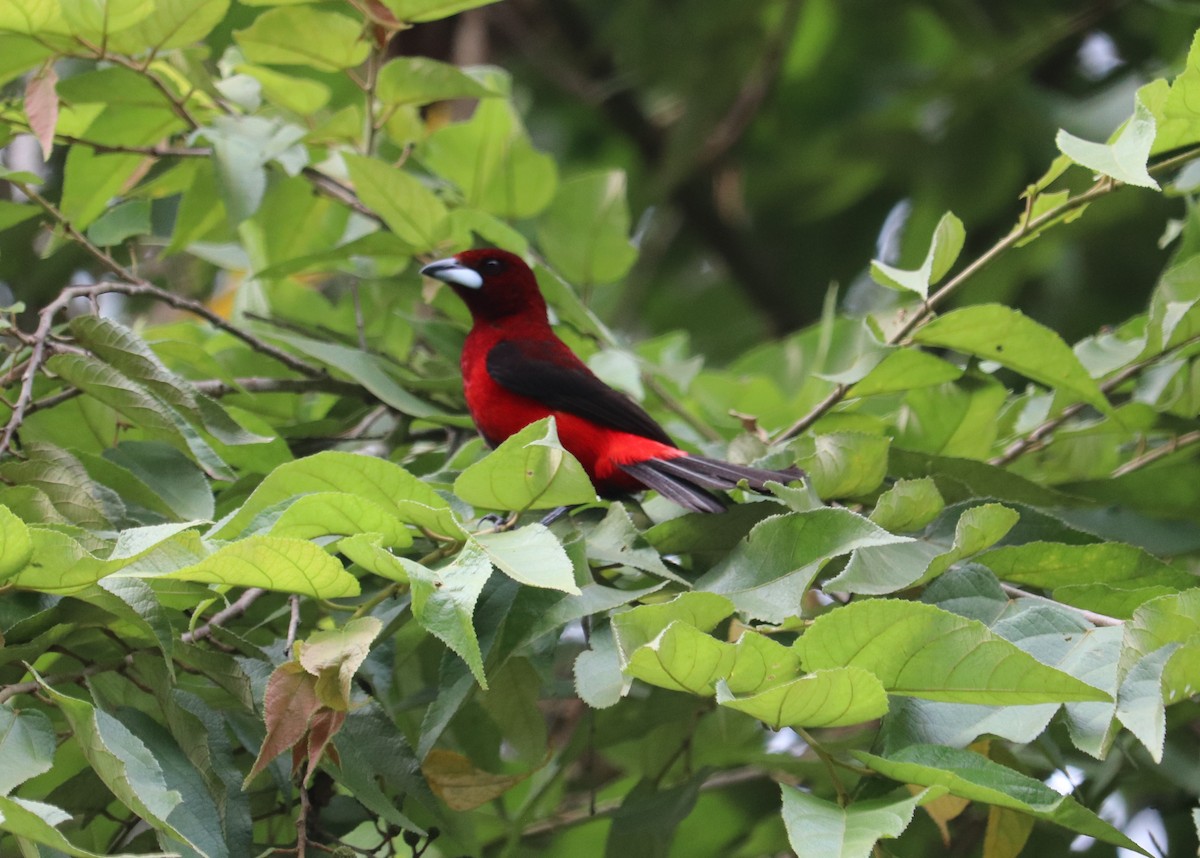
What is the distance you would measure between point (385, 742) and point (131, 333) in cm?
83

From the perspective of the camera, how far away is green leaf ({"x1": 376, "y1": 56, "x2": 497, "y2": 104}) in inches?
115

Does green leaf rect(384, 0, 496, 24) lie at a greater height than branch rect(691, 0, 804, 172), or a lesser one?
greater

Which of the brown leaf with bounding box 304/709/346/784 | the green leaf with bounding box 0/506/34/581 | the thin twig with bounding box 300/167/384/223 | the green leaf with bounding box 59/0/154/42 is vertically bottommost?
the brown leaf with bounding box 304/709/346/784

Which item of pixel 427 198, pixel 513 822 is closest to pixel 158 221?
pixel 427 198

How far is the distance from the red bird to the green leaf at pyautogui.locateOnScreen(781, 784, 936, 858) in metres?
0.96

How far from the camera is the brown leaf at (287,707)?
1669 mm

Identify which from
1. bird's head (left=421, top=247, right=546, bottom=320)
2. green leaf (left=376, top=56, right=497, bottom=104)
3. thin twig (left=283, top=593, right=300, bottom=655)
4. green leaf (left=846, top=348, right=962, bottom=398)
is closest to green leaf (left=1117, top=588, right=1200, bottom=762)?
green leaf (left=846, top=348, right=962, bottom=398)

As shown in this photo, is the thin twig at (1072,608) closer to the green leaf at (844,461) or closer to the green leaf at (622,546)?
the green leaf at (844,461)

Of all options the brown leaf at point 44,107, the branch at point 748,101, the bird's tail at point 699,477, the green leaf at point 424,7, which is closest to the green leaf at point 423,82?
the green leaf at point 424,7

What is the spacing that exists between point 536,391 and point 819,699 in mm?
1852

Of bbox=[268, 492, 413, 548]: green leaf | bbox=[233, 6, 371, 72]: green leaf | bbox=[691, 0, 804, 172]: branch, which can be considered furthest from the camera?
bbox=[691, 0, 804, 172]: branch

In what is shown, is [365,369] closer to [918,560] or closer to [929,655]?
[918,560]

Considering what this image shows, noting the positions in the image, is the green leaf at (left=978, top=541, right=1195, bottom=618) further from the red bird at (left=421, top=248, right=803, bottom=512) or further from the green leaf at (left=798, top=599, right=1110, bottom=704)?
the red bird at (left=421, top=248, right=803, bottom=512)

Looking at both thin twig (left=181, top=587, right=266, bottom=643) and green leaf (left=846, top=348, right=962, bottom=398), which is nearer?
thin twig (left=181, top=587, right=266, bottom=643)
